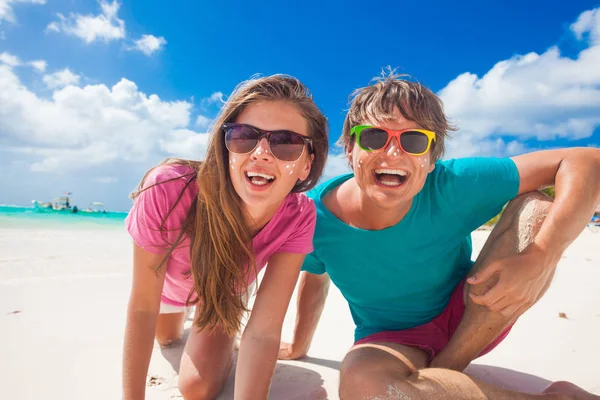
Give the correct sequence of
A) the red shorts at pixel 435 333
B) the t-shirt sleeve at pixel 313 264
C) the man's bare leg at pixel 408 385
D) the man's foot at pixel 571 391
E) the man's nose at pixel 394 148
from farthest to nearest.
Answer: the t-shirt sleeve at pixel 313 264 → the red shorts at pixel 435 333 → the man's nose at pixel 394 148 → the man's foot at pixel 571 391 → the man's bare leg at pixel 408 385

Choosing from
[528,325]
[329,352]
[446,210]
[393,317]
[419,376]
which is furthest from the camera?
[528,325]

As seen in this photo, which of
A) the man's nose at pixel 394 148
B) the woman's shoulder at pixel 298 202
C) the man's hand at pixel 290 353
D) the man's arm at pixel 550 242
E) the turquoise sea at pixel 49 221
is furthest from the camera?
the turquoise sea at pixel 49 221

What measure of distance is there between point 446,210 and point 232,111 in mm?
1528

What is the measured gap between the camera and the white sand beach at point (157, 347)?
2.67m

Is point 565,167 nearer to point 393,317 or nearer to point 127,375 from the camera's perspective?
A: point 393,317

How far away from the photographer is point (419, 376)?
2.09 metres

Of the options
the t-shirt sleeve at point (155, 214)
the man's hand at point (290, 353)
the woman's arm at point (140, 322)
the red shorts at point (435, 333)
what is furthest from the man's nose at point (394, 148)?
the man's hand at point (290, 353)

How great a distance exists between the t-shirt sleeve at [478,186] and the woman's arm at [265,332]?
1.10 metres

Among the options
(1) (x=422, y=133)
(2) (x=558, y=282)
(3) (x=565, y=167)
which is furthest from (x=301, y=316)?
(2) (x=558, y=282)

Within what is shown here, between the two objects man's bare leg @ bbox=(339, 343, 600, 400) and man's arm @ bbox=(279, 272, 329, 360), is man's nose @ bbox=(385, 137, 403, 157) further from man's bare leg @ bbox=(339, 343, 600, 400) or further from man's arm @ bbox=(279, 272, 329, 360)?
man's arm @ bbox=(279, 272, 329, 360)

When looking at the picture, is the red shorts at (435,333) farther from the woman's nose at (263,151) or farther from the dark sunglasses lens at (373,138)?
the woman's nose at (263,151)

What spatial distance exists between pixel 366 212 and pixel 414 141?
22.1 inches

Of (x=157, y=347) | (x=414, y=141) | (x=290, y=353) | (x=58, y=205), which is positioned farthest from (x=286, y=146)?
(x=58, y=205)

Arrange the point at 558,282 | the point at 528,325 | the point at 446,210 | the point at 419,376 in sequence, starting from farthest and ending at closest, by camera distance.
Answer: the point at 558,282, the point at 528,325, the point at 446,210, the point at 419,376
